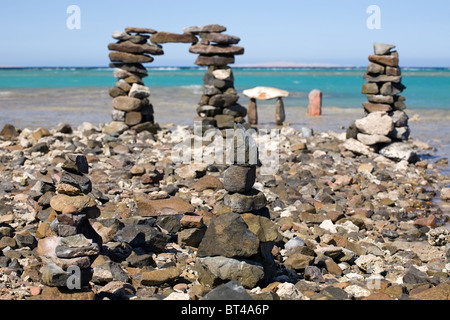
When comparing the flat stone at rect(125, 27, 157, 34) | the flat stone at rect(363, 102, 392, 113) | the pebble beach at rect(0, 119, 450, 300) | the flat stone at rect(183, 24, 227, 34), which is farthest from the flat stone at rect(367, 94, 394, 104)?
the flat stone at rect(125, 27, 157, 34)

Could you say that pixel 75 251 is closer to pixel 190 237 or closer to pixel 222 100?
pixel 190 237

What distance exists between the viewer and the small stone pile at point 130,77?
17.2m

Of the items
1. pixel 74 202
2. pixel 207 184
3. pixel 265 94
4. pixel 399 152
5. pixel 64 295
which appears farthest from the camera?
pixel 265 94

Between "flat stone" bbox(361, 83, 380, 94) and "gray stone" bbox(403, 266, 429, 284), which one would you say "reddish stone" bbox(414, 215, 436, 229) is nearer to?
"gray stone" bbox(403, 266, 429, 284)

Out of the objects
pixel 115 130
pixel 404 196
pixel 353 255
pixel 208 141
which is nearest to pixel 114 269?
pixel 353 255

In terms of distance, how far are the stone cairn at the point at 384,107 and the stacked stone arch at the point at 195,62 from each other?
423cm

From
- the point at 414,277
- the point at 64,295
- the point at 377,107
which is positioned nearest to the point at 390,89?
the point at 377,107

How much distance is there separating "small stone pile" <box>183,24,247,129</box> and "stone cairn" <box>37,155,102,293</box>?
10.9 meters

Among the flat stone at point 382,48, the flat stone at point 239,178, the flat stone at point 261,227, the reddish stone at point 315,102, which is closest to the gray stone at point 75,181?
the flat stone at point 239,178

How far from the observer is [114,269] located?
239 inches

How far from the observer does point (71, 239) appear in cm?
532

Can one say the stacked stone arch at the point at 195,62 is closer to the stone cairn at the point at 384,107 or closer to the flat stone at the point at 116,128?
the flat stone at the point at 116,128

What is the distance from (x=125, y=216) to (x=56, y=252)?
3375 mm

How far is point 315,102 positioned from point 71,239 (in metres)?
21.9
